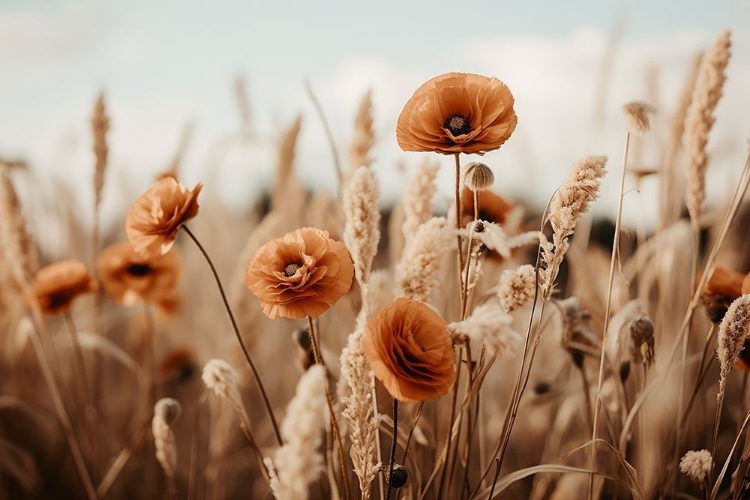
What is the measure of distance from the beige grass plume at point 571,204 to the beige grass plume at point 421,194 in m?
0.19

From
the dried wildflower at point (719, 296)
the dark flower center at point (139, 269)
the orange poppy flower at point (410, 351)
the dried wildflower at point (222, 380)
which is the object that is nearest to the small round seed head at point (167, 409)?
the dried wildflower at point (222, 380)

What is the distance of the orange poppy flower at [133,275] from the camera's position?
1.16m

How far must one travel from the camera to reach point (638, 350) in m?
0.69

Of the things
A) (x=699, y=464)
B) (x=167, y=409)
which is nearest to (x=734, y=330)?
(x=699, y=464)

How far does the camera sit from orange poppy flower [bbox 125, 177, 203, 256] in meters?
0.59

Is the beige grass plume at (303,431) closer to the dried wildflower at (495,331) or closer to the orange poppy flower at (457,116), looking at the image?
the dried wildflower at (495,331)

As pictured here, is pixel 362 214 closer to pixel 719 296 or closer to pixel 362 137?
pixel 362 137

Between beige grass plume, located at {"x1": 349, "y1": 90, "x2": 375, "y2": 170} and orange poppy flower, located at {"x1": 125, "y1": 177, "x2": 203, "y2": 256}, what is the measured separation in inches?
10.7

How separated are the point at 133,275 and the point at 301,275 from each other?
78cm

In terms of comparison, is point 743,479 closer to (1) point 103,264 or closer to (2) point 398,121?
(2) point 398,121

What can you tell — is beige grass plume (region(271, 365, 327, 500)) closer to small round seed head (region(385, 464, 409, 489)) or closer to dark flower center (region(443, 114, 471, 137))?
small round seed head (region(385, 464, 409, 489))

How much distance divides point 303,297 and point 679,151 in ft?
2.76

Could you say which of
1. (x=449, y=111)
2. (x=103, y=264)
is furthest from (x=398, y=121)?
(x=103, y=264)

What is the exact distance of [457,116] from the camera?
0.56m
